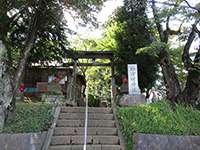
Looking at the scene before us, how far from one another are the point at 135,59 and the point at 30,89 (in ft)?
18.4

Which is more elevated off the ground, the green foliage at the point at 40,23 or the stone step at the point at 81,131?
the green foliage at the point at 40,23

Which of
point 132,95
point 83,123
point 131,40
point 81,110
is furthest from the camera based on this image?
point 131,40

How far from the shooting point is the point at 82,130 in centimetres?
1009

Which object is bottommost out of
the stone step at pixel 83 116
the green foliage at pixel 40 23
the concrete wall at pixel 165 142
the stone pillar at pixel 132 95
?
the concrete wall at pixel 165 142

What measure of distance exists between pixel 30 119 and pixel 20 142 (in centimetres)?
155

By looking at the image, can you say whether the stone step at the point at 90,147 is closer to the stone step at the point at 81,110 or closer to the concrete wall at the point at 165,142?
the concrete wall at the point at 165,142

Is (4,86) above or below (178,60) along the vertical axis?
below

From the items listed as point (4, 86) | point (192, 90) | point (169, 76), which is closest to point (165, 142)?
point (192, 90)

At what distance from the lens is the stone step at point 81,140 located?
30.7ft

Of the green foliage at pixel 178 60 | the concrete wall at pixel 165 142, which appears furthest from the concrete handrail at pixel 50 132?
the green foliage at pixel 178 60

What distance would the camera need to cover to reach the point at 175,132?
9859 millimetres

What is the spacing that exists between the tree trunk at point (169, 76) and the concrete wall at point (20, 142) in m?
6.67

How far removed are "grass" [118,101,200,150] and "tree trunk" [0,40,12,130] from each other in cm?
359

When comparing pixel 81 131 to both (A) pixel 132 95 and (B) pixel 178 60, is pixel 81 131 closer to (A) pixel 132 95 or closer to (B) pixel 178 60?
(A) pixel 132 95
